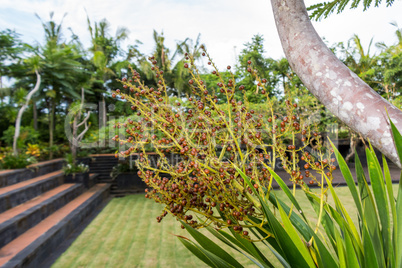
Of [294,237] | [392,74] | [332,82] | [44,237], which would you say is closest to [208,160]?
[294,237]

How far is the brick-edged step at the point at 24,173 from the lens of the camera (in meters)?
5.24

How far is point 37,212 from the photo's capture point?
4.21 m

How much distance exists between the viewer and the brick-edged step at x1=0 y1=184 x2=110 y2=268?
9.55ft

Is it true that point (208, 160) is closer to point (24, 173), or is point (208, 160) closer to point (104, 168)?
point (24, 173)

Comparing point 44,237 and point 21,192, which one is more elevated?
point 21,192

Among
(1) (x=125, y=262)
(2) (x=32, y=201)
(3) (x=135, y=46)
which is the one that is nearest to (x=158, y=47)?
(3) (x=135, y=46)

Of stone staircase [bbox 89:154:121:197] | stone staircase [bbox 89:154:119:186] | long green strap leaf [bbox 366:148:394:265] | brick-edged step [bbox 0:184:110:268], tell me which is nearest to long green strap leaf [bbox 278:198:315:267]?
long green strap leaf [bbox 366:148:394:265]

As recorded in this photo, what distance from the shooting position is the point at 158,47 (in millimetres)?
14969

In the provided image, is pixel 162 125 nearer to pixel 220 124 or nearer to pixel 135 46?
pixel 220 124

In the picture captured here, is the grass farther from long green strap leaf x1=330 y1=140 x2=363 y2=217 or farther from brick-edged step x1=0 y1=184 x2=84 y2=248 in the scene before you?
long green strap leaf x1=330 y1=140 x2=363 y2=217

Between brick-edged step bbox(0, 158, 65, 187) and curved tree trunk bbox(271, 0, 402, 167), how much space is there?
6.00 metres

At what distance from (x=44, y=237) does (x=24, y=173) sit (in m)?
3.19

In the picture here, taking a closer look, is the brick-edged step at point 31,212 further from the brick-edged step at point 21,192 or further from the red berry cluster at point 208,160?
the red berry cluster at point 208,160

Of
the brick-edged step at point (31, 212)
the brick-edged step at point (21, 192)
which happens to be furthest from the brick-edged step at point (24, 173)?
the brick-edged step at point (31, 212)
